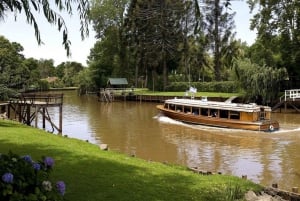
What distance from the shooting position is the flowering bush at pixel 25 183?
16.6 ft

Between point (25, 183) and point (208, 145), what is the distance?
67.1ft

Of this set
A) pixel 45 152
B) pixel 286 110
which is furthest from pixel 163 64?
pixel 45 152

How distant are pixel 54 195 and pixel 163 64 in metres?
64.6

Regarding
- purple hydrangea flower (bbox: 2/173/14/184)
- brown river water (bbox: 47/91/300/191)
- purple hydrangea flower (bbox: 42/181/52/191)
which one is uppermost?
purple hydrangea flower (bbox: 2/173/14/184)

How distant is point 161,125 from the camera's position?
34094mm

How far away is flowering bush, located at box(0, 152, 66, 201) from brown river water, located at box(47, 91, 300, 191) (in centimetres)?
1187

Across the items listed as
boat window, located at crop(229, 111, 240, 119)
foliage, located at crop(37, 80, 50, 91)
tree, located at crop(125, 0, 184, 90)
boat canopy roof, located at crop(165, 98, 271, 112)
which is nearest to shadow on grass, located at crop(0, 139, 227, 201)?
boat canopy roof, located at crop(165, 98, 271, 112)

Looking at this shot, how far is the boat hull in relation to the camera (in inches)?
1182

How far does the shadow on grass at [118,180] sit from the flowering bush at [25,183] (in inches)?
105

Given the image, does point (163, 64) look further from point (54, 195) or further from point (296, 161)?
point (54, 195)

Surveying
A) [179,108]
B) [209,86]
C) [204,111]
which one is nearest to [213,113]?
[204,111]

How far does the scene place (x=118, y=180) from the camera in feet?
31.7

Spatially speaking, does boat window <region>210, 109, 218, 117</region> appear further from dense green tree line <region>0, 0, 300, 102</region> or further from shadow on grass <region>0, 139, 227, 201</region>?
shadow on grass <region>0, 139, 227, 201</region>

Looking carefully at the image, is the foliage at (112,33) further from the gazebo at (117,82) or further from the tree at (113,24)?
the gazebo at (117,82)
